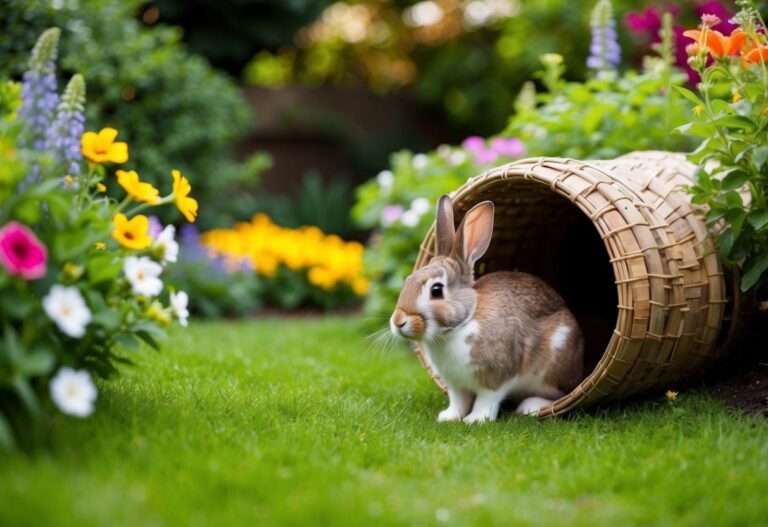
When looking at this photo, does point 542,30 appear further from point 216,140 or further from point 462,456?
point 462,456

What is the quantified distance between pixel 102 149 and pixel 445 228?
1.47 meters

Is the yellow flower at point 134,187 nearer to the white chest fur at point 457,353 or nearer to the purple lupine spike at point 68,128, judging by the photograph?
the purple lupine spike at point 68,128

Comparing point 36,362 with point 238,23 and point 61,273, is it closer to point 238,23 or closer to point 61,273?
point 61,273

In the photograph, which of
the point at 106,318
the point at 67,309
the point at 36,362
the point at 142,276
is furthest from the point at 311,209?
the point at 36,362

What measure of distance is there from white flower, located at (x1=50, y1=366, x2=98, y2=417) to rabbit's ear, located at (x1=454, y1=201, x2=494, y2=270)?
5.77ft

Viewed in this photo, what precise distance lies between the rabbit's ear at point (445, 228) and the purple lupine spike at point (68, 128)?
1.49 metres

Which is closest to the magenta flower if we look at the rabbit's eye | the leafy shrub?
the rabbit's eye

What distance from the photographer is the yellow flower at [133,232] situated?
9.34 ft

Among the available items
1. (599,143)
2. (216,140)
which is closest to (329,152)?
(216,140)

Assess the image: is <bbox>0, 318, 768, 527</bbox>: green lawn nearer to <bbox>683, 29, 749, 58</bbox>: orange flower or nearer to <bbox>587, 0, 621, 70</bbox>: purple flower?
<bbox>683, 29, 749, 58</bbox>: orange flower

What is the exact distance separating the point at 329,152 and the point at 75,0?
6.01 metres

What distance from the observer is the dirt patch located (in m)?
3.53

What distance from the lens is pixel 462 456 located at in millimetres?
3012

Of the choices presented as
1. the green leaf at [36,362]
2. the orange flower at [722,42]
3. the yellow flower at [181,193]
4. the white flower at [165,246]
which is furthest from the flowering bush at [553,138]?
the green leaf at [36,362]
